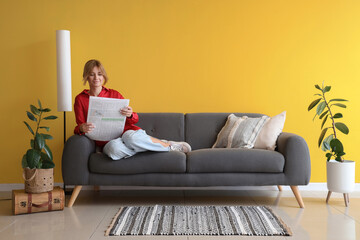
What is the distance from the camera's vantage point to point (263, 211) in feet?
9.91

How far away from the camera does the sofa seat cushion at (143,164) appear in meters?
3.17

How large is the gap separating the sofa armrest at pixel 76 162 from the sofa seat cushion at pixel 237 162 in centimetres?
82

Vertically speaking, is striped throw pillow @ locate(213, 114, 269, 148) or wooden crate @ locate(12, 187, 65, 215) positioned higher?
striped throw pillow @ locate(213, 114, 269, 148)

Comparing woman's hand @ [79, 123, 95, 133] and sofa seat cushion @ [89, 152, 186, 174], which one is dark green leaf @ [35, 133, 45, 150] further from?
sofa seat cushion @ [89, 152, 186, 174]

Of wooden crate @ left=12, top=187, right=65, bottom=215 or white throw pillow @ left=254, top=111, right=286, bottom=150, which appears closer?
wooden crate @ left=12, top=187, right=65, bottom=215

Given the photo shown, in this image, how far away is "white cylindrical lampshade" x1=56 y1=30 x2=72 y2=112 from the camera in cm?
378

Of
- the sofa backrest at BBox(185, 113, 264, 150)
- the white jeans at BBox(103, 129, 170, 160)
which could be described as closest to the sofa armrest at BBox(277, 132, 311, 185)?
the sofa backrest at BBox(185, 113, 264, 150)

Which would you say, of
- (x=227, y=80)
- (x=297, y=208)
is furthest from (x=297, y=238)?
(x=227, y=80)

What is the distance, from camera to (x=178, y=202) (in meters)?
3.45

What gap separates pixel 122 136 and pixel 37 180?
2.39 ft

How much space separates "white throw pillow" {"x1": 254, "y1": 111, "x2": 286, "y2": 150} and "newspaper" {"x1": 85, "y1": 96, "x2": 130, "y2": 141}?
3.90 ft

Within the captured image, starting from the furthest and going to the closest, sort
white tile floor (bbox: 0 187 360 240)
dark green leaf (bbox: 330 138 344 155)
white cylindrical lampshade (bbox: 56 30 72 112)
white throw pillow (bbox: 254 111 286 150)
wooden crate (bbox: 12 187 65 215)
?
white cylindrical lampshade (bbox: 56 30 72 112), white throw pillow (bbox: 254 111 286 150), dark green leaf (bbox: 330 138 344 155), wooden crate (bbox: 12 187 65 215), white tile floor (bbox: 0 187 360 240)

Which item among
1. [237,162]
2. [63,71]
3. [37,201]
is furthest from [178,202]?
[63,71]

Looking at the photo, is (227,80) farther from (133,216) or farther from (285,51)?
(133,216)
